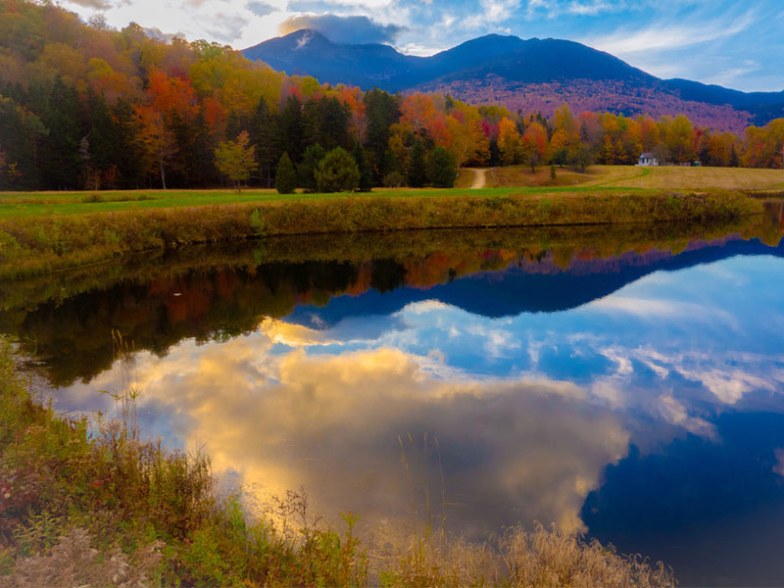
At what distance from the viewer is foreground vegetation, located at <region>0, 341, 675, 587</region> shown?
5109 mm

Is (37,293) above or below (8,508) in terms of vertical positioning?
below

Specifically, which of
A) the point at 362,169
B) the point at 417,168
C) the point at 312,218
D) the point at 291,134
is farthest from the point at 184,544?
the point at 291,134

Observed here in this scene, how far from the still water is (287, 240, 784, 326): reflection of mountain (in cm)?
19

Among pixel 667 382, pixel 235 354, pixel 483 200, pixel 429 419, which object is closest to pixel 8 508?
pixel 429 419

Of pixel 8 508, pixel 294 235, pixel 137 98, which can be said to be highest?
pixel 137 98

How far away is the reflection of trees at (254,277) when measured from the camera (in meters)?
17.0

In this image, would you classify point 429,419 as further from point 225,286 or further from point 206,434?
point 225,286

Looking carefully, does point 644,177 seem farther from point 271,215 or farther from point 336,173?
point 271,215

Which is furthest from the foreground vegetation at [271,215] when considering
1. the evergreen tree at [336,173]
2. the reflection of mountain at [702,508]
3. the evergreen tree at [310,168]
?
the reflection of mountain at [702,508]

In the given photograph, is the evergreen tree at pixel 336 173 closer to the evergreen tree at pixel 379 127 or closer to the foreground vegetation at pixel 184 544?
the evergreen tree at pixel 379 127

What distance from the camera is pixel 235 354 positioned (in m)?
15.0

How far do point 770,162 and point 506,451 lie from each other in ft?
502

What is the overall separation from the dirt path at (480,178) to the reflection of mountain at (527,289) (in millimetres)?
50341

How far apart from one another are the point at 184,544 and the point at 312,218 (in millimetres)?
35921
